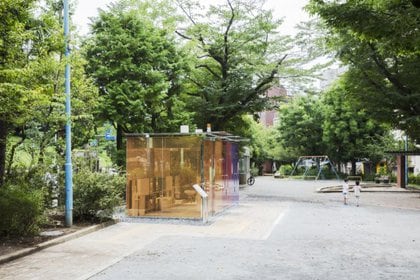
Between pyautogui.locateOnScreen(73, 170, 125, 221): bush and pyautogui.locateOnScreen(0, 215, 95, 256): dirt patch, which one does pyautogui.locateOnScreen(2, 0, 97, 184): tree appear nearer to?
pyautogui.locateOnScreen(73, 170, 125, 221): bush

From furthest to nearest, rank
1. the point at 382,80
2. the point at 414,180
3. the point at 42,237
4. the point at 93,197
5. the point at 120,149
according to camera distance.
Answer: the point at 414,180 < the point at 382,80 < the point at 120,149 < the point at 93,197 < the point at 42,237

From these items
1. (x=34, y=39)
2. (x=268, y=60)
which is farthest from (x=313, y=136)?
(x=34, y=39)

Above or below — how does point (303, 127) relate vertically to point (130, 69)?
below

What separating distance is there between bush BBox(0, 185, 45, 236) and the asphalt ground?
0.93m

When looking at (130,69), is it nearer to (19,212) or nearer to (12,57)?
(12,57)

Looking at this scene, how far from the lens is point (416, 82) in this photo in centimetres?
2200

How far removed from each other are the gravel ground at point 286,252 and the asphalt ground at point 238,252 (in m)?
0.02

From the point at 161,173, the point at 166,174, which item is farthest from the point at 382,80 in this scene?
the point at 161,173

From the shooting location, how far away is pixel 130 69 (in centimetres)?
1742

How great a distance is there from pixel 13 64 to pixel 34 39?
1.09 metres

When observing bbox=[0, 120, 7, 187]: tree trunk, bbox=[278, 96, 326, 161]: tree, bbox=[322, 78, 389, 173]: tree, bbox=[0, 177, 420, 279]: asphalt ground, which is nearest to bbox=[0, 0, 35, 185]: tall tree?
bbox=[0, 120, 7, 187]: tree trunk

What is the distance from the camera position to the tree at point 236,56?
24484 mm

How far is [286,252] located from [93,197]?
556 cm

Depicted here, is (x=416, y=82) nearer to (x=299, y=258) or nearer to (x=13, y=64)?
(x=299, y=258)
